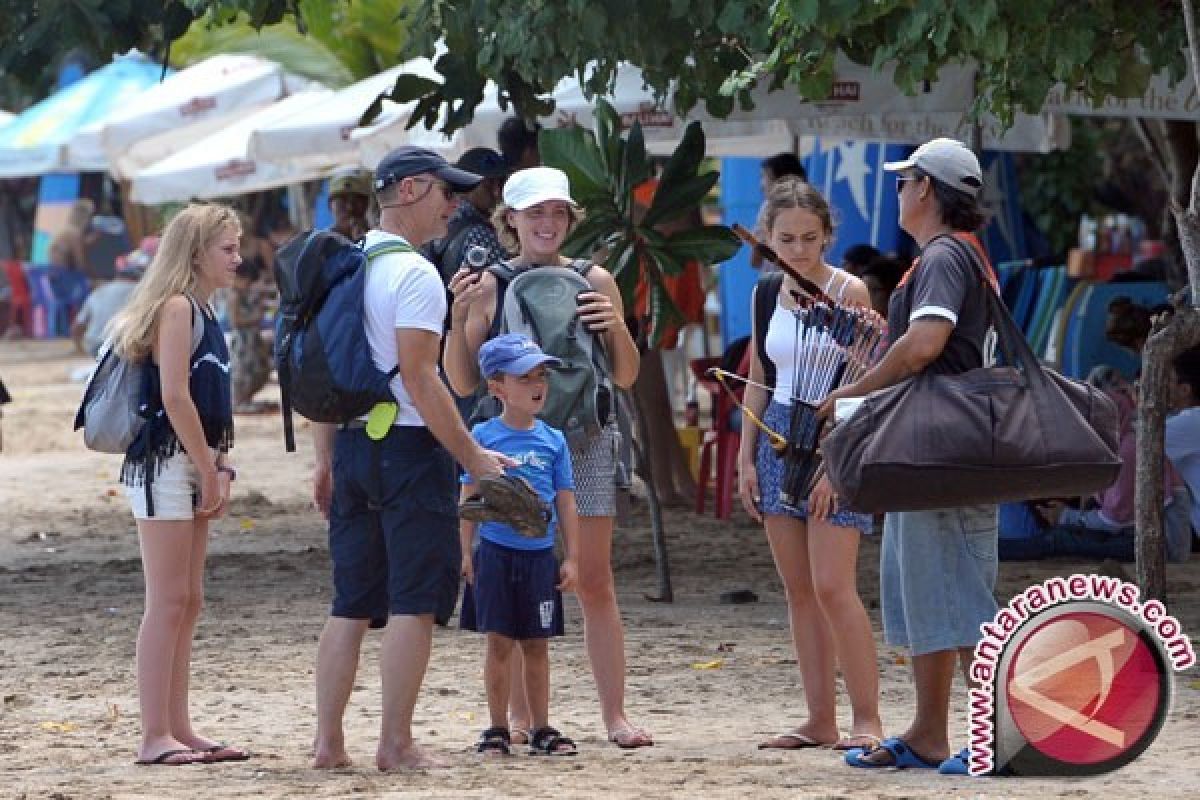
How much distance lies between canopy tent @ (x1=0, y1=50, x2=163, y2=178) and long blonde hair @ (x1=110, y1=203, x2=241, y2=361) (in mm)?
19925

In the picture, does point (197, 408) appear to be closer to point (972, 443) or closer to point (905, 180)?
point (905, 180)

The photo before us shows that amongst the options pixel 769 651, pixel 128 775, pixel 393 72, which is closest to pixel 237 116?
pixel 393 72

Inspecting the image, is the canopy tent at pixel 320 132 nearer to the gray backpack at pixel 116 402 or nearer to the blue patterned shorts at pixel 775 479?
the gray backpack at pixel 116 402

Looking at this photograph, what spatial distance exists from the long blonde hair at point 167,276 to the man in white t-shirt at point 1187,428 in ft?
17.4

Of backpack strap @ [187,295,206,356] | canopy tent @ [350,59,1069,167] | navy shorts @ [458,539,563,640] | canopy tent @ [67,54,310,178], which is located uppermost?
canopy tent @ [67,54,310,178]

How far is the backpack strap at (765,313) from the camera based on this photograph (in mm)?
7219

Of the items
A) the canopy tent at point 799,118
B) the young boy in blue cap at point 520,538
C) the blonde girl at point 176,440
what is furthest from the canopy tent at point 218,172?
the young boy in blue cap at point 520,538

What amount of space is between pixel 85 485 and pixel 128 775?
34.5 ft

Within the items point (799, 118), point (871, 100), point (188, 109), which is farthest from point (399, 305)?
point (188, 109)

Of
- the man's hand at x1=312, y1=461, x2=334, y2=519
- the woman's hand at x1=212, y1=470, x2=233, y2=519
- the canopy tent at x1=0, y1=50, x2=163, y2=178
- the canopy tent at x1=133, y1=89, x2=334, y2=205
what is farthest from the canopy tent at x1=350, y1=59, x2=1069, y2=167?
the canopy tent at x1=0, y1=50, x2=163, y2=178

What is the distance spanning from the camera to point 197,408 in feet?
23.2

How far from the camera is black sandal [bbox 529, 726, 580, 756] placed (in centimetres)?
714

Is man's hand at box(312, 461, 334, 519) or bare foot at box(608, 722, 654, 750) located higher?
man's hand at box(312, 461, 334, 519)

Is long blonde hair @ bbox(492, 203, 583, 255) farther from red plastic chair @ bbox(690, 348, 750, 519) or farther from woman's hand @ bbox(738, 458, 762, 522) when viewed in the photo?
red plastic chair @ bbox(690, 348, 750, 519)
